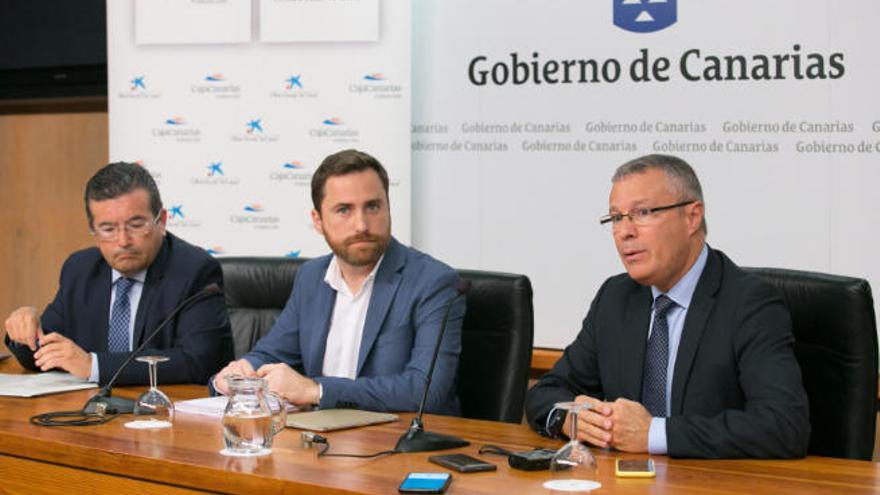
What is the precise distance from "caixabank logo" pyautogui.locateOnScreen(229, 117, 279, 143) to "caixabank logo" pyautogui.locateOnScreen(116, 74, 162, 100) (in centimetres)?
47

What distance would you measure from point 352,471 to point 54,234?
5355 mm

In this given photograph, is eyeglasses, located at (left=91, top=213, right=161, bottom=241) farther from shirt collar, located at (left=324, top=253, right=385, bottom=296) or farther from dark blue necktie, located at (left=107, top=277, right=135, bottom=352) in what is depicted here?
shirt collar, located at (left=324, top=253, right=385, bottom=296)

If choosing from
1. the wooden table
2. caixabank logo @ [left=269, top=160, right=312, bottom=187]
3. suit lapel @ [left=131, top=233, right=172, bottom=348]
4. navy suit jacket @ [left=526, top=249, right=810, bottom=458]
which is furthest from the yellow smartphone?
caixabank logo @ [left=269, top=160, right=312, bottom=187]

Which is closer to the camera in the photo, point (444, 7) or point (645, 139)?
point (645, 139)

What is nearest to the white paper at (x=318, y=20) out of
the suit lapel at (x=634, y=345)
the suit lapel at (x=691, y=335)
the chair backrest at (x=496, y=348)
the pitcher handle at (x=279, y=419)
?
the chair backrest at (x=496, y=348)

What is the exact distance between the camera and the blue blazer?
308 centimetres

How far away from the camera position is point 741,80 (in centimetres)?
477

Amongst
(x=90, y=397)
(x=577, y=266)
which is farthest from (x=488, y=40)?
(x=90, y=397)

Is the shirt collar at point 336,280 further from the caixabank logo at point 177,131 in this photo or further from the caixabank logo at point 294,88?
the caixabank logo at point 177,131

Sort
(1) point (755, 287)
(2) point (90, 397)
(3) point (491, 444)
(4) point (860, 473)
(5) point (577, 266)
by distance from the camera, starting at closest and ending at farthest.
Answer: (4) point (860, 473) → (3) point (491, 444) → (1) point (755, 287) → (2) point (90, 397) → (5) point (577, 266)

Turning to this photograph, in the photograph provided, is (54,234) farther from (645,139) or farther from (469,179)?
(645,139)

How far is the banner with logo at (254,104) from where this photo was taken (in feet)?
17.3

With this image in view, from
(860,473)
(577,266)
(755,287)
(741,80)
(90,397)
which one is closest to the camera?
(860,473)

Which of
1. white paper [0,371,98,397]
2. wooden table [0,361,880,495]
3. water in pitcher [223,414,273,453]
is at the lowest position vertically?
wooden table [0,361,880,495]
